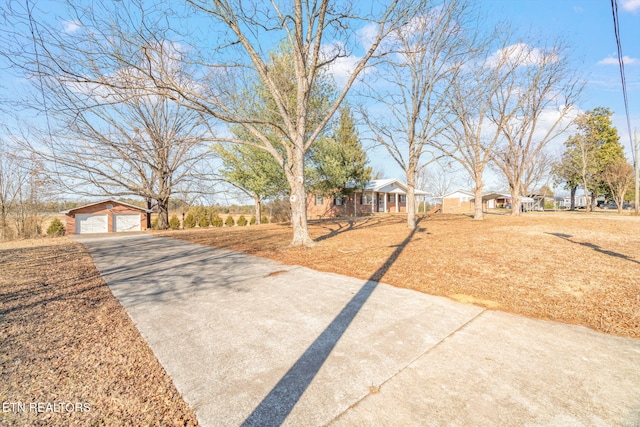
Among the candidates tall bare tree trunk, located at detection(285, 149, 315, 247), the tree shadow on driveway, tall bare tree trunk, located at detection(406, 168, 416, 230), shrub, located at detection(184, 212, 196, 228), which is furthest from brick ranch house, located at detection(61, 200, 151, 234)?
the tree shadow on driveway

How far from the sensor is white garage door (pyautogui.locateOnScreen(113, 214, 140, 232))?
24.5 metres

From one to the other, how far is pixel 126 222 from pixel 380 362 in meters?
29.0

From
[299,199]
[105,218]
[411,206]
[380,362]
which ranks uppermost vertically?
[299,199]

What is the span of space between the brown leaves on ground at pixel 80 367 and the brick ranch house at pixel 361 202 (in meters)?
21.6

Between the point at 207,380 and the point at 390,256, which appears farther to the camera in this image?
the point at 390,256

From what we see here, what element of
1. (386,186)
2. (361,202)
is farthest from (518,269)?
(386,186)

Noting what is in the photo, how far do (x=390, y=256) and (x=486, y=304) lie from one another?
10.1ft

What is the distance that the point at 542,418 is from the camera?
1708 millimetres

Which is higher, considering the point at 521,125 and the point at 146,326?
the point at 521,125

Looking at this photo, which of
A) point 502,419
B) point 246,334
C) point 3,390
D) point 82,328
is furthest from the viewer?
point 82,328

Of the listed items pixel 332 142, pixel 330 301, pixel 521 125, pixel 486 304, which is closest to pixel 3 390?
pixel 330 301

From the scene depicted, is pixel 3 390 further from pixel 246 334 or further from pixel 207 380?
pixel 246 334

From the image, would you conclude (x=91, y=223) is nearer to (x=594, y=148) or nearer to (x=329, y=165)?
(x=329, y=165)

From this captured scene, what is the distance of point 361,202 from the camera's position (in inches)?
1178
